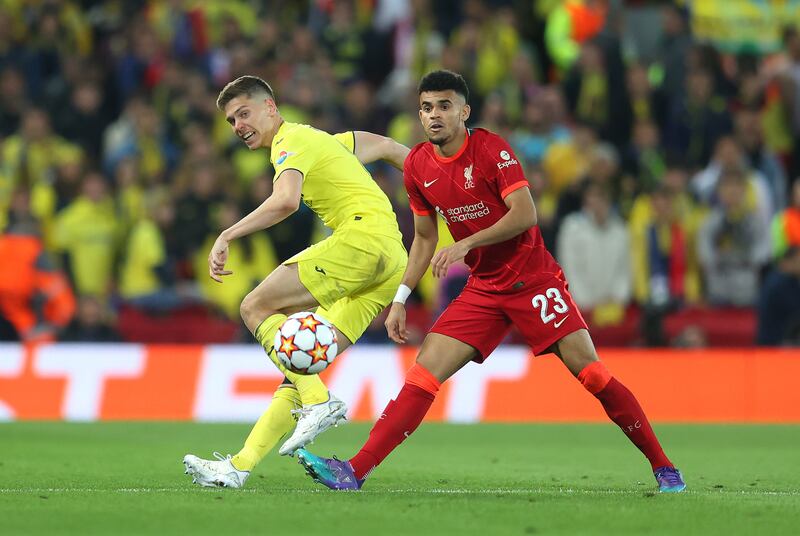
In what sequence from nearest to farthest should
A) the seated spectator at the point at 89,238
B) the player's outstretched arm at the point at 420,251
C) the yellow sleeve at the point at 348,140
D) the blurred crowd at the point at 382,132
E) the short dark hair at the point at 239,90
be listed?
1. the player's outstretched arm at the point at 420,251
2. the short dark hair at the point at 239,90
3. the yellow sleeve at the point at 348,140
4. the blurred crowd at the point at 382,132
5. the seated spectator at the point at 89,238

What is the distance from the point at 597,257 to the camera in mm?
14312

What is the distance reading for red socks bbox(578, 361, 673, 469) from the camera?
7.54 metres

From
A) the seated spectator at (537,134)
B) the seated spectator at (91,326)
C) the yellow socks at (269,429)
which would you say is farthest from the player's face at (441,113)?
the seated spectator at (537,134)

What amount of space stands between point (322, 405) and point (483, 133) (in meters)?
1.65

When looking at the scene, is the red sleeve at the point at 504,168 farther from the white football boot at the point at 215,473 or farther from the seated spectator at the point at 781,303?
the seated spectator at the point at 781,303

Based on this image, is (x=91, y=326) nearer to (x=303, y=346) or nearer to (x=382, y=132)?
(x=382, y=132)

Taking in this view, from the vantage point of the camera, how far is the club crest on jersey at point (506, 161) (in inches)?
288

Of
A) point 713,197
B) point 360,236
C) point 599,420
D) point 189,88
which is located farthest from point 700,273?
point 360,236

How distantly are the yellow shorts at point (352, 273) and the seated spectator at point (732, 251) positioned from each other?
6.95 m

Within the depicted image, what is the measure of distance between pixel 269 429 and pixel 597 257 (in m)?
7.28

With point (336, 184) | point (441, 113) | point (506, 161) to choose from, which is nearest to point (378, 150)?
point (336, 184)

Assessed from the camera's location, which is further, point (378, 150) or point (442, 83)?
point (378, 150)

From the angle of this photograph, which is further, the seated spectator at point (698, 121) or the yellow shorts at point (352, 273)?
the seated spectator at point (698, 121)

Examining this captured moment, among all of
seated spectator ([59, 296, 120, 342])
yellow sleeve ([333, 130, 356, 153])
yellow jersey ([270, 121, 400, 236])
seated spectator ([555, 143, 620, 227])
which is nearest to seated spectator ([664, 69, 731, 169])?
seated spectator ([555, 143, 620, 227])
